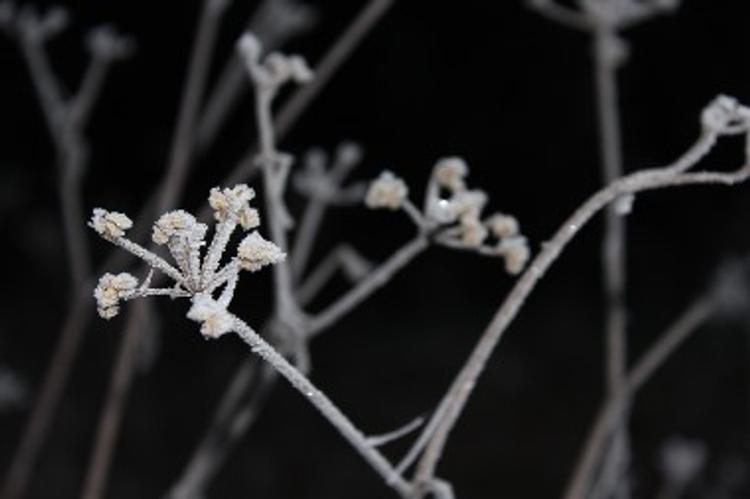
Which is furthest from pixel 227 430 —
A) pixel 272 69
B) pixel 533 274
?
pixel 533 274

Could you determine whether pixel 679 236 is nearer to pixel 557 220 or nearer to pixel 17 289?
pixel 557 220

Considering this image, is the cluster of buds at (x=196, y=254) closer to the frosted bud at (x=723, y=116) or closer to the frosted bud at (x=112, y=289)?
the frosted bud at (x=112, y=289)

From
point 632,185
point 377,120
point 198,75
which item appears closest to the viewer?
point 632,185

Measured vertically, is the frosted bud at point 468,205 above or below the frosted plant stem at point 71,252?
below

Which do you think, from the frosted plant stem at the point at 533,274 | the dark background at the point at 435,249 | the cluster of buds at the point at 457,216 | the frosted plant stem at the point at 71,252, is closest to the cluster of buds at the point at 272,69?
the cluster of buds at the point at 457,216

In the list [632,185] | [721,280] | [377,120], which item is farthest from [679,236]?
[632,185]

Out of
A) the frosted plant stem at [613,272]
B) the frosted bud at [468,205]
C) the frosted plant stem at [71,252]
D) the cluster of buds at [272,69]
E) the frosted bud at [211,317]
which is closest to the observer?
the frosted bud at [211,317]

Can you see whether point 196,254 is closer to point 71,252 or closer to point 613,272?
point 613,272

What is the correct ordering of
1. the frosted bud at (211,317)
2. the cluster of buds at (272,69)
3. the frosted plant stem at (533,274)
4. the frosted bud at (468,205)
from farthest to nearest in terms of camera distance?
the cluster of buds at (272,69) → the frosted bud at (468,205) → the frosted plant stem at (533,274) → the frosted bud at (211,317)
